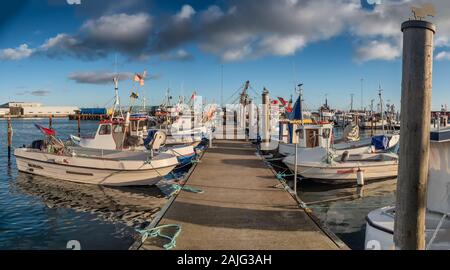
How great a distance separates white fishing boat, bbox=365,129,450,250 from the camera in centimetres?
737

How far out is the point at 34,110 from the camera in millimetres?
165875

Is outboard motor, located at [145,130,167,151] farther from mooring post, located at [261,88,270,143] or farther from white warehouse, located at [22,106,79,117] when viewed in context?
white warehouse, located at [22,106,79,117]

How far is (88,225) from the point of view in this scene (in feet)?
39.7

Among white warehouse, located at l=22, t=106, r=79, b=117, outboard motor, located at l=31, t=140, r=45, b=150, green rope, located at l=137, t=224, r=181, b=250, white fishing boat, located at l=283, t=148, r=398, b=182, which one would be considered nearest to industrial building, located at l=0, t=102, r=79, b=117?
white warehouse, located at l=22, t=106, r=79, b=117

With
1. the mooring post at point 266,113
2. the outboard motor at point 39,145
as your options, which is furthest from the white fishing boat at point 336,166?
the outboard motor at point 39,145

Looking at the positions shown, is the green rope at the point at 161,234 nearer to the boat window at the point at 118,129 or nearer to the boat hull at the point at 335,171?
the boat hull at the point at 335,171

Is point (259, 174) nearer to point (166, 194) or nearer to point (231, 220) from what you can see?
point (166, 194)

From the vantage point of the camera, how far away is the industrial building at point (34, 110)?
525 feet

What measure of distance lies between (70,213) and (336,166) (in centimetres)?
1192

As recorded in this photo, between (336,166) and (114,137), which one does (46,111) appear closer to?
(114,137)

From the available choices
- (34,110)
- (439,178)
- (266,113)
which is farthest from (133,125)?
(34,110)
